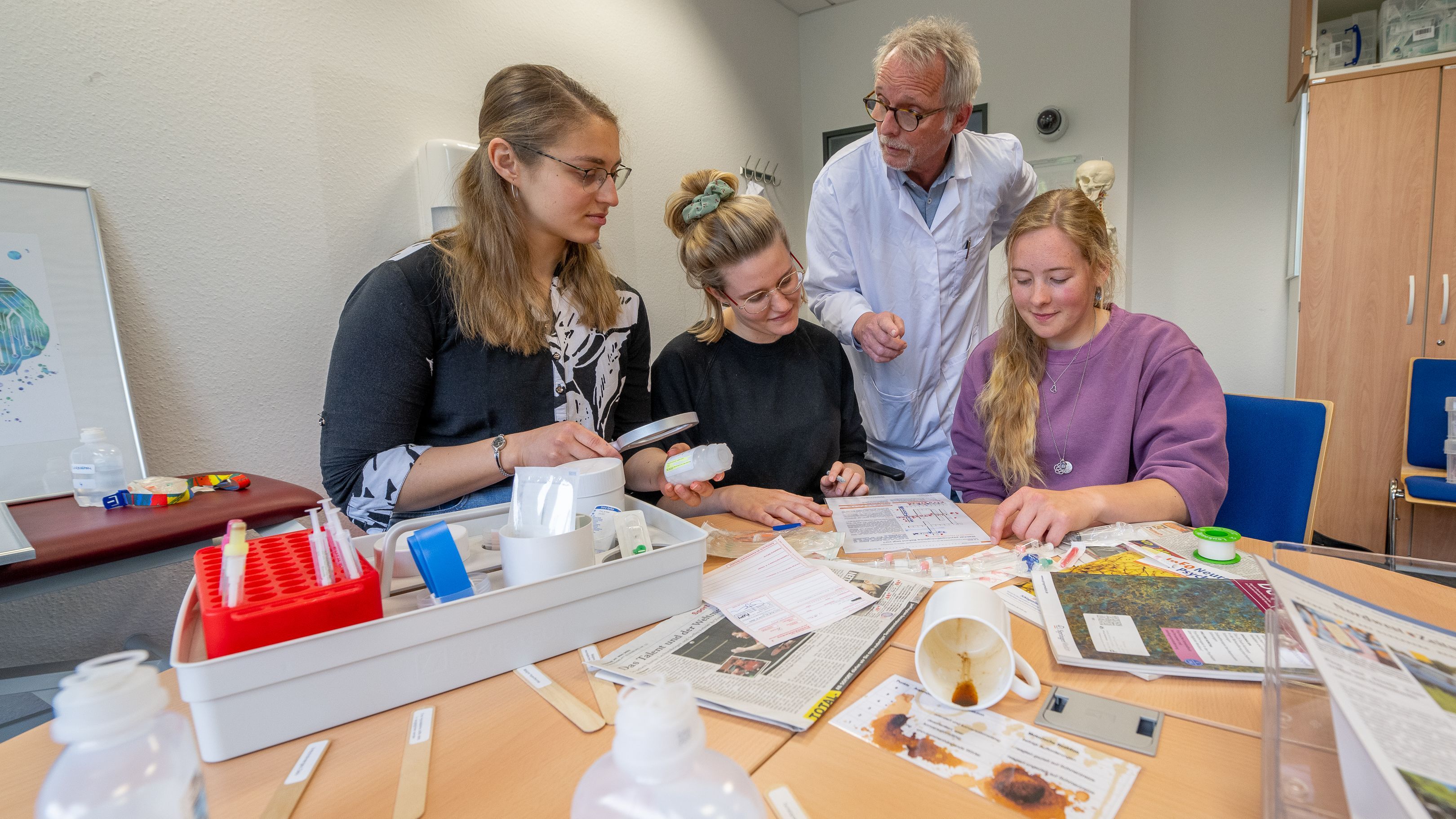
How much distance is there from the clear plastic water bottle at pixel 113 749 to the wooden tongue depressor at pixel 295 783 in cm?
21

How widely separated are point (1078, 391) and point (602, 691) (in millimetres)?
1250

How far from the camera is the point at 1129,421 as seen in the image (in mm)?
1480

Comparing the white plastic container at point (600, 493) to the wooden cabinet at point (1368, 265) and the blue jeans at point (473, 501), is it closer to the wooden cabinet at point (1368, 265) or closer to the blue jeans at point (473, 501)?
the blue jeans at point (473, 501)

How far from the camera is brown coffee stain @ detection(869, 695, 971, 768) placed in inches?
25.1

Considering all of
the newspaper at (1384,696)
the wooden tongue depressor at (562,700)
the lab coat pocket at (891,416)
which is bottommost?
the wooden tongue depressor at (562,700)

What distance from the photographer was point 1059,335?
63.2 inches

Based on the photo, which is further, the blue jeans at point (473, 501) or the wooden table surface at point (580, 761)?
the blue jeans at point (473, 501)

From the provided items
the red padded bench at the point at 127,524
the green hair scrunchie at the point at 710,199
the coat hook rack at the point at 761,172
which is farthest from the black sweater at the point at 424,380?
the coat hook rack at the point at 761,172

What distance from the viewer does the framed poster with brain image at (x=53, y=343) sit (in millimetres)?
1350

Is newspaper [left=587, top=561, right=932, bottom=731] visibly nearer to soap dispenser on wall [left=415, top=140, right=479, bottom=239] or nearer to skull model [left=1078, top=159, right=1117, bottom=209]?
soap dispenser on wall [left=415, top=140, right=479, bottom=239]

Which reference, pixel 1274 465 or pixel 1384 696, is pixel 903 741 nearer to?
pixel 1384 696

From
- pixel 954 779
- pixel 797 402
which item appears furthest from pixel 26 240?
pixel 954 779

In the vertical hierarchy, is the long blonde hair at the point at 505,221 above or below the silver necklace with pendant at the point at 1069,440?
above

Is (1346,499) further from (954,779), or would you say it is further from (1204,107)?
(954,779)
